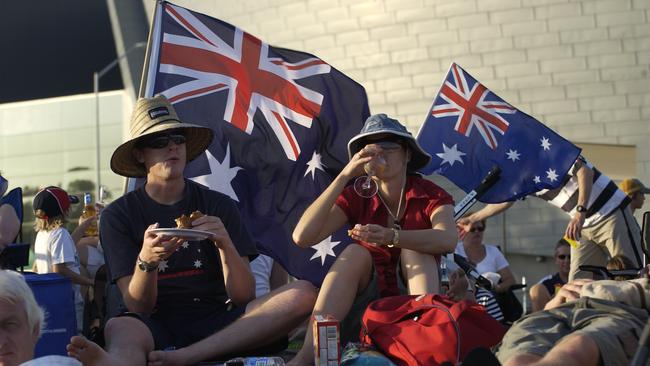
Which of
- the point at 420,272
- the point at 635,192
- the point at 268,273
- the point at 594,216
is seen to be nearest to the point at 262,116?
the point at 268,273

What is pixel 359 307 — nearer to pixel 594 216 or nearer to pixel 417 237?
pixel 417 237

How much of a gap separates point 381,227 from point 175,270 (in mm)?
1038

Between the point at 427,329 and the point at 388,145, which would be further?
the point at 388,145

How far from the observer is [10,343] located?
3.49 meters

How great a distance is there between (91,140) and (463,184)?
2694 cm

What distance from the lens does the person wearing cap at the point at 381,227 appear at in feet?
17.0

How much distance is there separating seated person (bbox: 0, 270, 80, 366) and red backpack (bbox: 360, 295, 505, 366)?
1.75 meters

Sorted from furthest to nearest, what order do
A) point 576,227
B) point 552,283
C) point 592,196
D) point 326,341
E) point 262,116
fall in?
point 552,283 < point 592,196 < point 576,227 < point 262,116 < point 326,341

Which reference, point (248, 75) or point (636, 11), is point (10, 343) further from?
point (636, 11)

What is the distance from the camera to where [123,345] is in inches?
188

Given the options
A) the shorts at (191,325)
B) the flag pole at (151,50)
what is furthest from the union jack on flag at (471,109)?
the shorts at (191,325)

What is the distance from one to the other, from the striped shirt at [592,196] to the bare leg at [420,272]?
3897 mm

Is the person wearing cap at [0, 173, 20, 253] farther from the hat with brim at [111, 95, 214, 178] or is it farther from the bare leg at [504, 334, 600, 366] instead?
the bare leg at [504, 334, 600, 366]

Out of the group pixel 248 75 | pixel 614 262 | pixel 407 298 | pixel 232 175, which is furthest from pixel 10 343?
pixel 614 262
